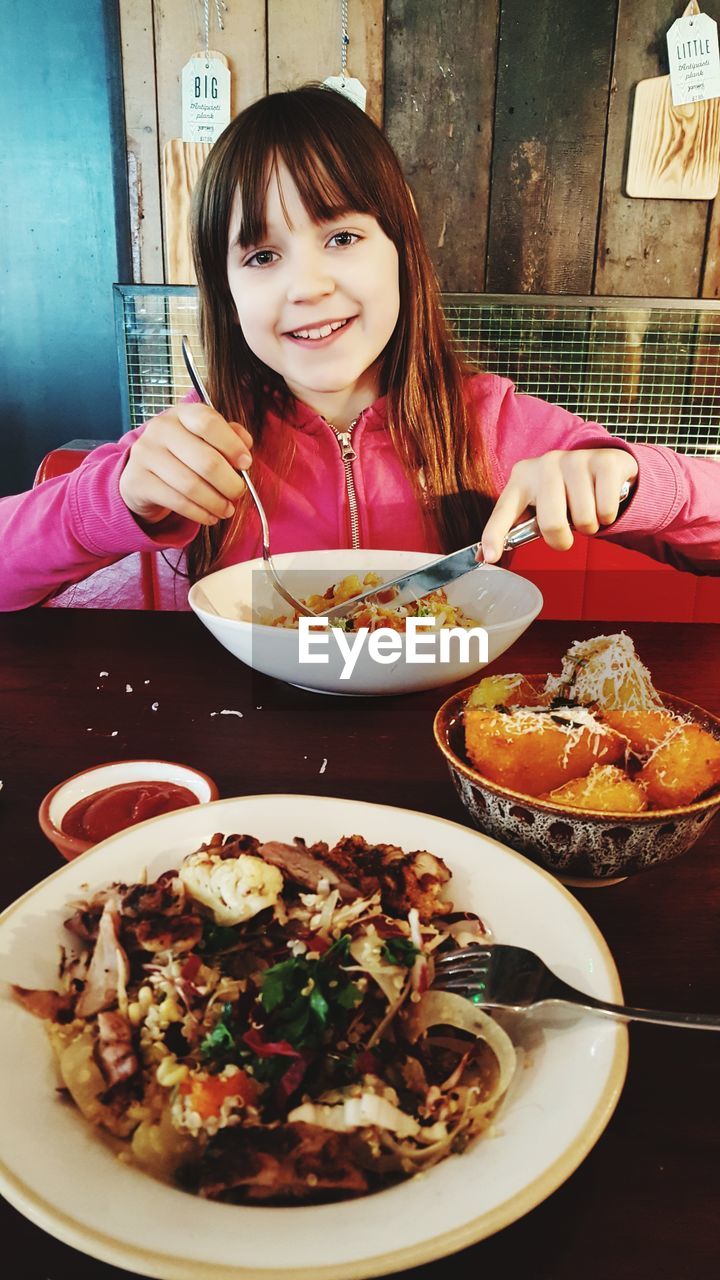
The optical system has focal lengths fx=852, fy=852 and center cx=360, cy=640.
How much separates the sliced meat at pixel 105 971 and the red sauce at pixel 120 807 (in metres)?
0.15

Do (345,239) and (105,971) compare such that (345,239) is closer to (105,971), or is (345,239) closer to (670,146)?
(105,971)

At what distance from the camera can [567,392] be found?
2885 mm

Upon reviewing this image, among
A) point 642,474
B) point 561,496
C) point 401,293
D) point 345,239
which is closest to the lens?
point 561,496

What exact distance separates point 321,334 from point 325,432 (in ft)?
0.75

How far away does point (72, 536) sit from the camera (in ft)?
4.52

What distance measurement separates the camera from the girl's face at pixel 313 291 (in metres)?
1.37

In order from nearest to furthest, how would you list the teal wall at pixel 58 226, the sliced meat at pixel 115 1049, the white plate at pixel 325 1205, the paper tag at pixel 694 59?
the white plate at pixel 325 1205, the sliced meat at pixel 115 1049, the paper tag at pixel 694 59, the teal wall at pixel 58 226

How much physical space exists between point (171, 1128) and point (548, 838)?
0.33 m

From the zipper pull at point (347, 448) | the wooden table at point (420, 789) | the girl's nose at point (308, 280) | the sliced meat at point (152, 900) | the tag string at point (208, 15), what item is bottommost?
the wooden table at point (420, 789)

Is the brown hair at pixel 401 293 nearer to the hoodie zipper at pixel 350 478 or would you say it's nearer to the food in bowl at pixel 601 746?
the hoodie zipper at pixel 350 478

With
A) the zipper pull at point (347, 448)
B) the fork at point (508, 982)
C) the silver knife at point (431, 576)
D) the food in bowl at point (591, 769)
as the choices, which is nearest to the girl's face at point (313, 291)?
the zipper pull at point (347, 448)

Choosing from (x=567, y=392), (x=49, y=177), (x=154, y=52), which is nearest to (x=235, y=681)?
(x=567, y=392)

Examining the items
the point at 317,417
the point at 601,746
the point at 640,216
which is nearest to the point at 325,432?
the point at 317,417

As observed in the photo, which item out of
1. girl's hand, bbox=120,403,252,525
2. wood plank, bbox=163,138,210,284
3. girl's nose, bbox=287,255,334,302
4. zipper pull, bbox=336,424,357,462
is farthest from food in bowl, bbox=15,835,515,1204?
wood plank, bbox=163,138,210,284
